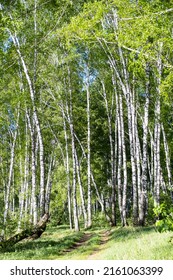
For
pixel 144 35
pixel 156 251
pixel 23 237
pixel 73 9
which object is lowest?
pixel 23 237

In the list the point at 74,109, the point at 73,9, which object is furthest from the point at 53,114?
the point at 73,9

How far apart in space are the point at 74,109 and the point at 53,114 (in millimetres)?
2456

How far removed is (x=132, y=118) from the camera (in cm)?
1966

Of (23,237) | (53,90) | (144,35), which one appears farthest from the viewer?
(53,90)

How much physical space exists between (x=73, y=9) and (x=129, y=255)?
1906 centimetres

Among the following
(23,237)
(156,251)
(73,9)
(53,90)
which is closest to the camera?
(156,251)

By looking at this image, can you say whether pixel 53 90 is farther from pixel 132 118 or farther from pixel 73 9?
pixel 132 118

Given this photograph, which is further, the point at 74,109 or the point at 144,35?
the point at 74,109

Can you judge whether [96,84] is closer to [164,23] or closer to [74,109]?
[74,109]
